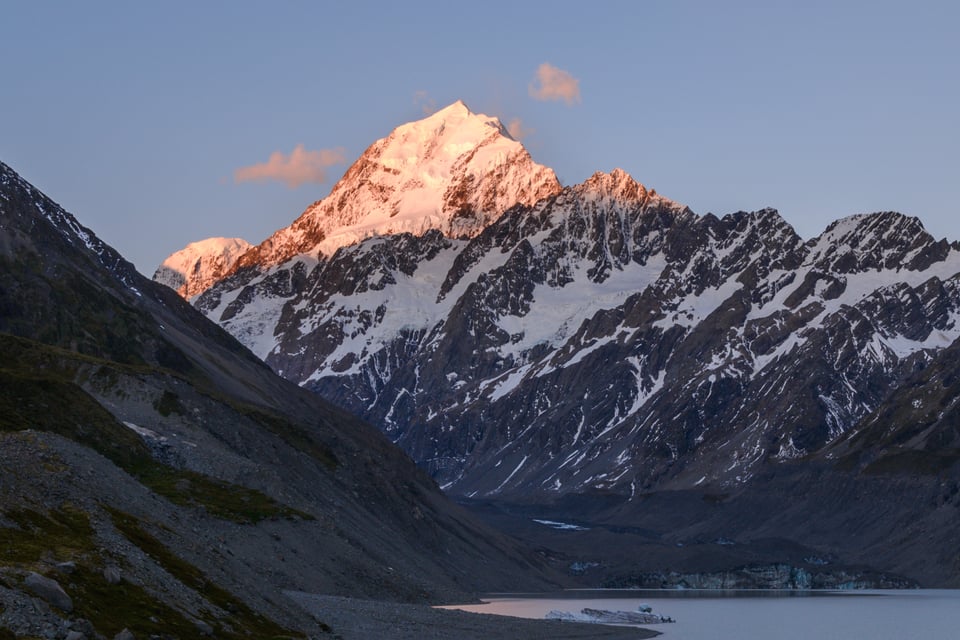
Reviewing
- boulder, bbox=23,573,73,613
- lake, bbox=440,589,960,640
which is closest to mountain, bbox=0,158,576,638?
→ boulder, bbox=23,573,73,613

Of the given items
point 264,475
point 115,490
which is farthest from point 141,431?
point 115,490

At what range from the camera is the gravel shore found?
100875mm

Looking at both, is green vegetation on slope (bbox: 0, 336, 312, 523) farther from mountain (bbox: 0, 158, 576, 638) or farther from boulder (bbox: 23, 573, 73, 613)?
boulder (bbox: 23, 573, 73, 613)

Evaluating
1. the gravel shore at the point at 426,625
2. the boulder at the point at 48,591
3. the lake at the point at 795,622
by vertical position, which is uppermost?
the lake at the point at 795,622

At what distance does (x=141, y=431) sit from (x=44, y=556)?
89070 mm

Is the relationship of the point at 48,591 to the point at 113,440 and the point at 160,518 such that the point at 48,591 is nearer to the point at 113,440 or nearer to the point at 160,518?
the point at 160,518

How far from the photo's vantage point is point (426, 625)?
113812 millimetres

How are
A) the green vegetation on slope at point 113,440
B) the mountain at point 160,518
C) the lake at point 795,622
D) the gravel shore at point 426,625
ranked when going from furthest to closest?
the lake at point 795,622
the green vegetation on slope at point 113,440
the gravel shore at point 426,625
the mountain at point 160,518

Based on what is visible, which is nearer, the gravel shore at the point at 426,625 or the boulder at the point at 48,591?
the boulder at the point at 48,591

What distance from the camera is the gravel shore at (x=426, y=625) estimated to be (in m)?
101

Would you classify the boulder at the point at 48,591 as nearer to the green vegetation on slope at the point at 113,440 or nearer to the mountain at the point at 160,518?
the mountain at the point at 160,518

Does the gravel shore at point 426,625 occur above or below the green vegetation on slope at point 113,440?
below

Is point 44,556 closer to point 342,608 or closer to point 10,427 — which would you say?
point 342,608

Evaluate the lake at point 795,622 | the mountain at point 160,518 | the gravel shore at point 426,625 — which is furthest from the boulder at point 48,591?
the lake at point 795,622
